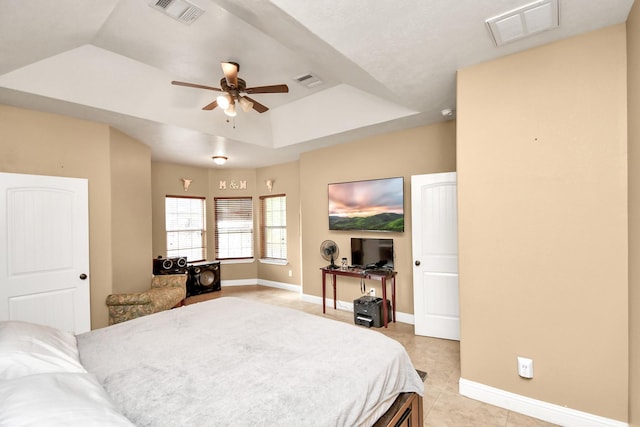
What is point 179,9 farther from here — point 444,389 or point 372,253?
point 444,389

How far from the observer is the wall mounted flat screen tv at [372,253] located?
4.18 metres

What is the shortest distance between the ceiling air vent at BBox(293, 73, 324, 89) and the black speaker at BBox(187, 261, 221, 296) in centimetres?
395

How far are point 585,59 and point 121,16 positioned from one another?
3.43 meters

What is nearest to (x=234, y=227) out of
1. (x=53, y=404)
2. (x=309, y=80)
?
(x=309, y=80)

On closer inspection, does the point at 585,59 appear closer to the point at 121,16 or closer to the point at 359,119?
the point at 359,119

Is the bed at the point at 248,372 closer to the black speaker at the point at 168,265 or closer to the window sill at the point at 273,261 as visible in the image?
the black speaker at the point at 168,265

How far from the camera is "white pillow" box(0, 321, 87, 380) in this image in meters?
1.16

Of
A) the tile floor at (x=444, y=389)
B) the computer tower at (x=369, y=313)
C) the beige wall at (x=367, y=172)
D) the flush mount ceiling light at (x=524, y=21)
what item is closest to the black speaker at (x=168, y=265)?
the beige wall at (x=367, y=172)

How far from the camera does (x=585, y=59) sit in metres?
2.02

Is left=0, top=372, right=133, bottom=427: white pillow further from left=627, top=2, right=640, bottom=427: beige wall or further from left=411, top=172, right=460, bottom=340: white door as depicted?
left=411, top=172, right=460, bottom=340: white door

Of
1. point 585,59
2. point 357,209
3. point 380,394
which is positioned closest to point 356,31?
point 585,59

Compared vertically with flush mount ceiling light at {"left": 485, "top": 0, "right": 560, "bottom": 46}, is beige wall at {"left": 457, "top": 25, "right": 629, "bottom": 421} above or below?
below

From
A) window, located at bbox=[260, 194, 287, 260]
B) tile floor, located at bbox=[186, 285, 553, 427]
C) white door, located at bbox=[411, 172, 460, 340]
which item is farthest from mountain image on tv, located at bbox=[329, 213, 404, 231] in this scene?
window, located at bbox=[260, 194, 287, 260]

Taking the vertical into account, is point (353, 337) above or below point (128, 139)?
below
